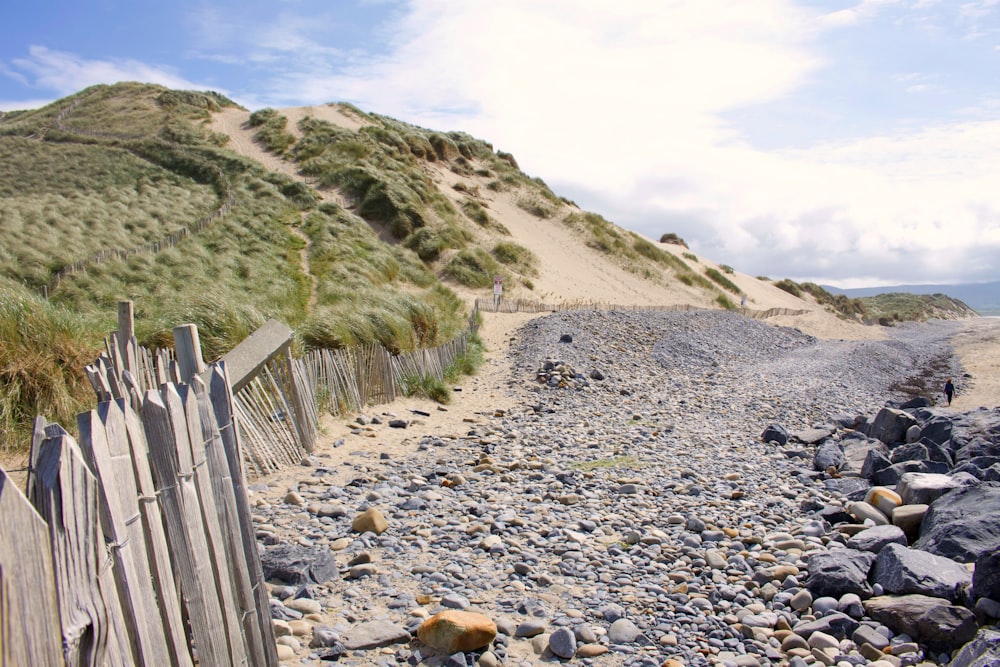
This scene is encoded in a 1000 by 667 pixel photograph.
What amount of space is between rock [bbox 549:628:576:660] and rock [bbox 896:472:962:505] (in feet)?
13.2

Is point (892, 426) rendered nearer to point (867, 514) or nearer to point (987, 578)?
point (867, 514)

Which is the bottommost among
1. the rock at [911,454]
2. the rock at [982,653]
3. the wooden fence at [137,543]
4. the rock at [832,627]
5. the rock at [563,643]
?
the rock at [832,627]

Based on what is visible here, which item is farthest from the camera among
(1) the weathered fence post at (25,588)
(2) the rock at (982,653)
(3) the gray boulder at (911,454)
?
(3) the gray boulder at (911,454)

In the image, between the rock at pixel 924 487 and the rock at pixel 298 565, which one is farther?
the rock at pixel 924 487

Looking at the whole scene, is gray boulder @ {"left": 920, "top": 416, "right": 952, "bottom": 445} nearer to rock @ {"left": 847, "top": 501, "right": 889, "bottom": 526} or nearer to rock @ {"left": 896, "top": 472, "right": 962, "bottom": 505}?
rock @ {"left": 896, "top": 472, "right": 962, "bottom": 505}

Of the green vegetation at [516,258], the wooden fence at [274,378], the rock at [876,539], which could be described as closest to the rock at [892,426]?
the rock at [876,539]

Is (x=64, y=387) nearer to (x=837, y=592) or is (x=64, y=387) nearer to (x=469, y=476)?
(x=469, y=476)

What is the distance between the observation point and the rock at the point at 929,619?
3918 millimetres

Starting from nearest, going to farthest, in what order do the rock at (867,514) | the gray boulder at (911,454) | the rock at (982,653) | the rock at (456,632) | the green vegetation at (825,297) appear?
the rock at (982,653) → the rock at (456,632) → the rock at (867,514) → the gray boulder at (911,454) → the green vegetation at (825,297)

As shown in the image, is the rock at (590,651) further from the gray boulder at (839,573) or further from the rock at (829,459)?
the rock at (829,459)

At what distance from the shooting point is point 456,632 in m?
3.73

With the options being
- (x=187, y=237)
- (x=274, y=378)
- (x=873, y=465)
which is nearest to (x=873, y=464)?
(x=873, y=465)

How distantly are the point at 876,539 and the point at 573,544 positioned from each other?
2411mm

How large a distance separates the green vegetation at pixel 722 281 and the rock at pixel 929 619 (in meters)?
43.5
